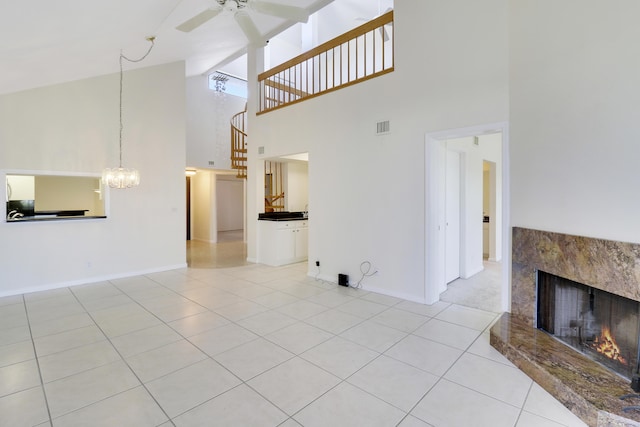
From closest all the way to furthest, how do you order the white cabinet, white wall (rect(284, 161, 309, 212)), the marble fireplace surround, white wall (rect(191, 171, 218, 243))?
the marble fireplace surround < the white cabinet < white wall (rect(284, 161, 309, 212)) < white wall (rect(191, 171, 218, 243))

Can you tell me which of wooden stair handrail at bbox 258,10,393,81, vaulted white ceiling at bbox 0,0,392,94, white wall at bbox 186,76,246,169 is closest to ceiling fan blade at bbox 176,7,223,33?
vaulted white ceiling at bbox 0,0,392,94

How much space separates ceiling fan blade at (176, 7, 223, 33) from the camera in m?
3.04

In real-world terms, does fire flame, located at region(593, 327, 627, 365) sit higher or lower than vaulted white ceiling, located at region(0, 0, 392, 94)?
lower

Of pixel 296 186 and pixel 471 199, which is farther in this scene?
pixel 296 186

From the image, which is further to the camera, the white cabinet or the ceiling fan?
the white cabinet

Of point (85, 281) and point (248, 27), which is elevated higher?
point (248, 27)

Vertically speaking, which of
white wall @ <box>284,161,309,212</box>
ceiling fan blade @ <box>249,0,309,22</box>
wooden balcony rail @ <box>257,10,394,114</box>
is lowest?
A: white wall @ <box>284,161,309,212</box>

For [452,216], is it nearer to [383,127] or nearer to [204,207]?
[383,127]

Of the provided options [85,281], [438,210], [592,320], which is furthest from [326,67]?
[85,281]

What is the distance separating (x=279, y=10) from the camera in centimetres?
314

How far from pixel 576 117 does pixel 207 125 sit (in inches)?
339

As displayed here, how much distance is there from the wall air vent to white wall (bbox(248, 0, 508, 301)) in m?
0.06

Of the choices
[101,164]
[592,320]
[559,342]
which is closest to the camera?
[592,320]

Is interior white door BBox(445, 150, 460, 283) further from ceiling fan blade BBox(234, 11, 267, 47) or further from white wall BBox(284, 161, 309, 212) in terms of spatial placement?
white wall BBox(284, 161, 309, 212)
